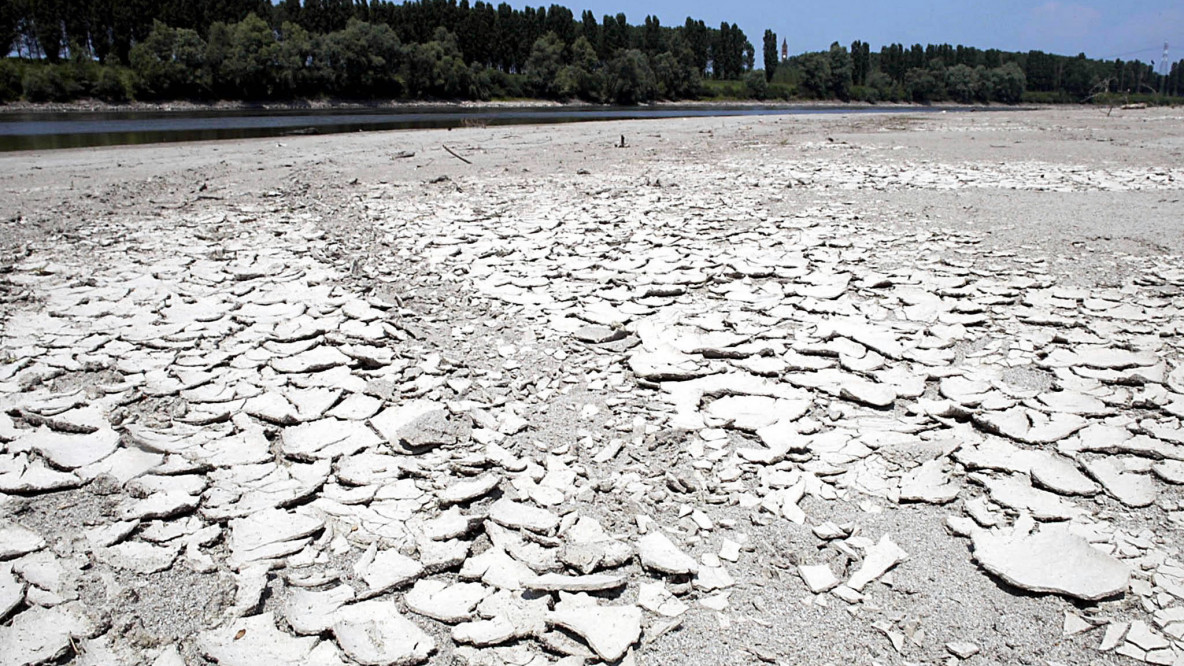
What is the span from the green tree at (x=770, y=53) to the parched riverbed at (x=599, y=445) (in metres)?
114

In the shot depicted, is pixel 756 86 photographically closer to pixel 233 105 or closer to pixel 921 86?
pixel 921 86

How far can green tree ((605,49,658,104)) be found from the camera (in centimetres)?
6950

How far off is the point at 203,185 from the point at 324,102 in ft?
181

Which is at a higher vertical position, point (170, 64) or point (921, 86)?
point (921, 86)

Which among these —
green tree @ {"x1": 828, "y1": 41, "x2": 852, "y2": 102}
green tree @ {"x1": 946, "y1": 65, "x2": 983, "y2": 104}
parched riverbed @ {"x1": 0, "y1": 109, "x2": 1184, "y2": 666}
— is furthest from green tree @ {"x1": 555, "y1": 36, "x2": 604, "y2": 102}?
parched riverbed @ {"x1": 0, "y1": 109, "x2": 1184, "y2": 666}

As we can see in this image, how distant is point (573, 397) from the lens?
298cm

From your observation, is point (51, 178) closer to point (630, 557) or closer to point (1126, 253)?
point (630, 557)

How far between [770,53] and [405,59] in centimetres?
6644

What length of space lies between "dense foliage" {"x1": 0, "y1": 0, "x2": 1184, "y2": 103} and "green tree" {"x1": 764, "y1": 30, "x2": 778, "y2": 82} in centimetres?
19

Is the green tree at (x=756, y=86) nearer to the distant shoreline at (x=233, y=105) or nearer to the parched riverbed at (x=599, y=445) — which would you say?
the distant shoreline at (x=233, y=105)

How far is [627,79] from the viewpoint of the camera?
228 feet

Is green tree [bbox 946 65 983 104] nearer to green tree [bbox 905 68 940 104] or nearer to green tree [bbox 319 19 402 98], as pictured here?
green tree [bbox 905 68 940 104]

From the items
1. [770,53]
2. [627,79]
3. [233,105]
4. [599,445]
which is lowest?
[599,445]

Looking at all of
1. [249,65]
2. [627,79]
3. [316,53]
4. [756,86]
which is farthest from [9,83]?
[756,86]
